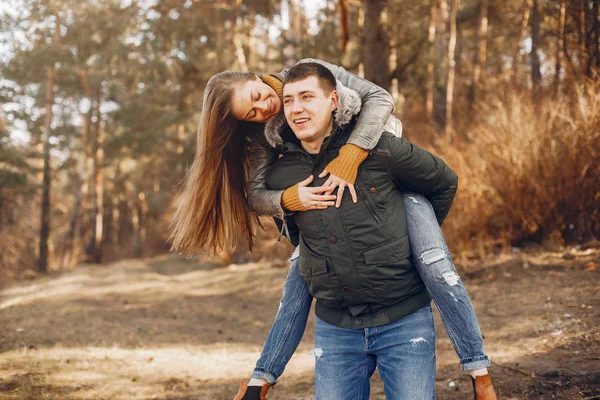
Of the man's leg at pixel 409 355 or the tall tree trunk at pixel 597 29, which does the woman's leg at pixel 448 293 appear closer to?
the man's leg at pixel 409 355

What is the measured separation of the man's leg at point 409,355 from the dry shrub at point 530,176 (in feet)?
18.2

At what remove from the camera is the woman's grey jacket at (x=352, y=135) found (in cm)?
301

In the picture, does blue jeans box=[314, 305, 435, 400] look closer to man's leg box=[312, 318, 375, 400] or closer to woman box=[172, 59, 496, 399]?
man's leg box=[312, 318, 375, 400]

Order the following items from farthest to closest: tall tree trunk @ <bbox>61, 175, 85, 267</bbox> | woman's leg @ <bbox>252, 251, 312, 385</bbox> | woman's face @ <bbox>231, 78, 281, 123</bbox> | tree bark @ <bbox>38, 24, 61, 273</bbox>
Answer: tall tree trunk @ <bbox>61, 175, 85, 267</bbox> → tree bark @ <bbox>38, 24, 61, 273</bbox> → woman's face @ <bbox>231, 78, 281, 123</bbox> → woman's leg @ <bbox>252, 251, 312, 385</bbox>

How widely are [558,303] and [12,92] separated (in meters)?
19.4

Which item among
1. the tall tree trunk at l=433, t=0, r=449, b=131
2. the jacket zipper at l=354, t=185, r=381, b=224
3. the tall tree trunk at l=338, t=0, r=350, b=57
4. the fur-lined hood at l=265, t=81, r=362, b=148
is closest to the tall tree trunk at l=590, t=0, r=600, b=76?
the tall tree trunk at l=338, t=0, r=350, b=57

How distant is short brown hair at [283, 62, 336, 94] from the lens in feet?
10.00

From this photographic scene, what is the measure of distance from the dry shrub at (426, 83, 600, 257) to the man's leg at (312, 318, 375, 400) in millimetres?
5631

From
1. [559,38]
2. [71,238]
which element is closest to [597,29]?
[559,38]

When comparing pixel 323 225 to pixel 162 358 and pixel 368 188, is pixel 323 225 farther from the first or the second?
pixel 162 358

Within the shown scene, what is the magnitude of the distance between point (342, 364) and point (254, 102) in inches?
64.0

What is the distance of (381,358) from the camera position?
3.02 metres

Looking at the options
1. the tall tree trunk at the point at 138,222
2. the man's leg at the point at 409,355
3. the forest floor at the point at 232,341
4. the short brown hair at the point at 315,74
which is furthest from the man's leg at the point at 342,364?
the tall tree trunk at the point at 138,222

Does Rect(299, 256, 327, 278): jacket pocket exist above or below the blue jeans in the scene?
above
